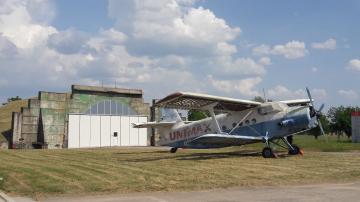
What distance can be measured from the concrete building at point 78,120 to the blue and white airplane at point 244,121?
80.6ft

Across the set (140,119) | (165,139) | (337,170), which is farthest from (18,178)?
(140,119)

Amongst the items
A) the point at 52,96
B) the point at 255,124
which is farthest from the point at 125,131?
the point at 255,124

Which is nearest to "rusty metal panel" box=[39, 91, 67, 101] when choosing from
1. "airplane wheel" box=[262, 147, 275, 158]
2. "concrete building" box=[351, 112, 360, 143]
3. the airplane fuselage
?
the airplane fuselage

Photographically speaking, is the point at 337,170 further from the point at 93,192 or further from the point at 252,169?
the point at 93,192

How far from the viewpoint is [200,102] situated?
27.0 metres

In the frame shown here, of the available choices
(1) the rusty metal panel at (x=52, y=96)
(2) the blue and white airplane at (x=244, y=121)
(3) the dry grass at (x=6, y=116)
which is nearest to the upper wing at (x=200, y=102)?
(2) the blue and white airplane at (x=244, y=121)

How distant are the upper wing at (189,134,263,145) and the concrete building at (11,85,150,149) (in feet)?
91.8

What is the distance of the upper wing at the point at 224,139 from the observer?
83.3 ft

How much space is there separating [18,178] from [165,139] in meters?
17.7

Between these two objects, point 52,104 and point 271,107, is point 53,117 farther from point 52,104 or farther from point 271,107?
point 271,107

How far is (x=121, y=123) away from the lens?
5572 centimetres

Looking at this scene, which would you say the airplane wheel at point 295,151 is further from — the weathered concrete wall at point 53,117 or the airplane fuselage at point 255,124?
the weathered concrete wall at point 53,117

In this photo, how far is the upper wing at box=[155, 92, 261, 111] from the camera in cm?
2497

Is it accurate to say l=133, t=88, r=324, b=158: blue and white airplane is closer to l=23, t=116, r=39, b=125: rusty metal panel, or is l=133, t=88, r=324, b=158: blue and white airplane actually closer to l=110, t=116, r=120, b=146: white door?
l=110, t=116, r=120, b=146: white door
